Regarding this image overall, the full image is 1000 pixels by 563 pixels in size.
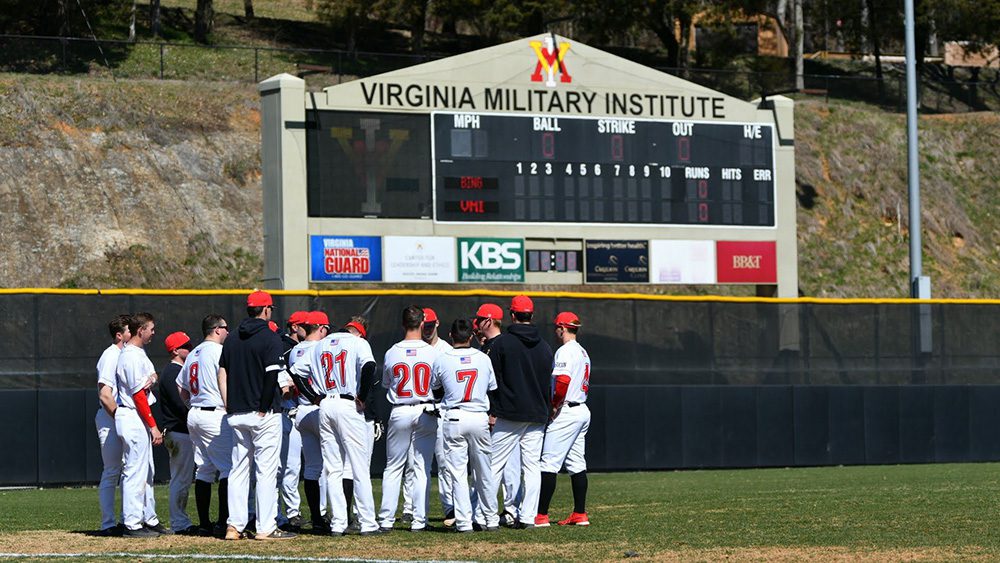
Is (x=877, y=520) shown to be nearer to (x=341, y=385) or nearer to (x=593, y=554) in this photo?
(x=593, y=554)

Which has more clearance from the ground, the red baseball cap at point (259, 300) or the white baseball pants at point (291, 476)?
the red baseball cap at point (259, 300)

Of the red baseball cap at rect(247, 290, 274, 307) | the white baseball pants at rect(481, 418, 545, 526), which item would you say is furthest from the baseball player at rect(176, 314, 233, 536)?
the white baseball pants at rect(481, 418, 545, 526)

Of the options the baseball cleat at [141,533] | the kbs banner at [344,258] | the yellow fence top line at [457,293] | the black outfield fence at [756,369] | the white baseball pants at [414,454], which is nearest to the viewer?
the baseball cleat at [141,533]

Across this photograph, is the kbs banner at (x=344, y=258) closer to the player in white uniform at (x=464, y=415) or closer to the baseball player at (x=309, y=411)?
the baseball player at (x=309, y=411)

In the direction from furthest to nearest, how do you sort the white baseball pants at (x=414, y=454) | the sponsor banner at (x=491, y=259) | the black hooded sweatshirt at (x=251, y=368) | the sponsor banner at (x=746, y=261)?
the sponsor banner at (x=746, y=261) → the sponsor banner at (x=491, y=259) → the white baseball pants at (x=414, y=454) → the black hooded sweatshirt at (x=251, y=368)

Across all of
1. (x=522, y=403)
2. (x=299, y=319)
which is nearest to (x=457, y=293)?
(x=299, y=319)

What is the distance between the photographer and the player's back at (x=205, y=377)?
11.0 meters

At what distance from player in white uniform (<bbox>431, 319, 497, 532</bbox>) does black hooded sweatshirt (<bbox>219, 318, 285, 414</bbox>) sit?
1.27 metres

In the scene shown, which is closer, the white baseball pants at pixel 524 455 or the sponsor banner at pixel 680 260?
the white baseball pants at pixel 524 455

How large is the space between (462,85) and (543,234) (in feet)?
9.39

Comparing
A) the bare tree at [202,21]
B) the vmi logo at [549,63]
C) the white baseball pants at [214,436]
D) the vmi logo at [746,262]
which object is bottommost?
the white baseball pants at [214,436]

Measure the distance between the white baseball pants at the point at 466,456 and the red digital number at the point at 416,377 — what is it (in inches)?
11.4

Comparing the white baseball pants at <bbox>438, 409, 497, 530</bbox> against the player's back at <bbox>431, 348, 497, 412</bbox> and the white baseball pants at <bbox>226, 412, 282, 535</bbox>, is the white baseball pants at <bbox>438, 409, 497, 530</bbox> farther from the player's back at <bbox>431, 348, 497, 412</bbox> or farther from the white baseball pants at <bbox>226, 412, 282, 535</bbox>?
the white baseball pants at <bbox>226, 412, 282, 535</bbox>

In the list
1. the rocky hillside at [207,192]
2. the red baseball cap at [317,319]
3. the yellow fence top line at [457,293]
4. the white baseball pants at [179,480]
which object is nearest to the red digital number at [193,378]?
the white baseball pants at [179,480]
